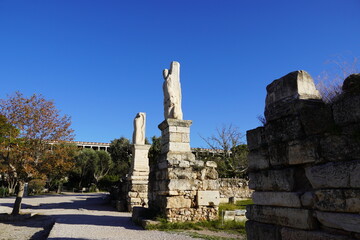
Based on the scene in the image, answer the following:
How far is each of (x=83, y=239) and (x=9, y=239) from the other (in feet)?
8.95

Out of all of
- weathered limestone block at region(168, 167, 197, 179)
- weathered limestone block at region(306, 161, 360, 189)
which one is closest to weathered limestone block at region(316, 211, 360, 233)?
weathered limestone block at region(306, 161, 360, 189)

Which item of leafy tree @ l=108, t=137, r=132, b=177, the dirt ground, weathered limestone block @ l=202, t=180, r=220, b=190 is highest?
leafy tree @ l=108, t=137, r=132, b=177

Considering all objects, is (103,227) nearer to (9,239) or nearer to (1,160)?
(9,239)

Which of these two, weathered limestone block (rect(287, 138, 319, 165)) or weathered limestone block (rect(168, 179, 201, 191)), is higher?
weathered limestone block (rect(287, 138, 319, 165))

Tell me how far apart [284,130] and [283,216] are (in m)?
1.05

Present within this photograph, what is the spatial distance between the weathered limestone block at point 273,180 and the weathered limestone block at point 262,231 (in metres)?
0.47

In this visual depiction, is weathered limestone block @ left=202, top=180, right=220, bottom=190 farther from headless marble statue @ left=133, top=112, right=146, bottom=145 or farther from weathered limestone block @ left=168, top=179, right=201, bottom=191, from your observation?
headless marble statue @ left=133, top=112, right=146, bottom=145

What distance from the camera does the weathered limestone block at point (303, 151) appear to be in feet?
10.3

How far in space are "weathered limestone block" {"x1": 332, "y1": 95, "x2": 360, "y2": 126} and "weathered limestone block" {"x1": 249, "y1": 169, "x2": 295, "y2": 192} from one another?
2.78 ft

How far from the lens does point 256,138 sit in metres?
4.11

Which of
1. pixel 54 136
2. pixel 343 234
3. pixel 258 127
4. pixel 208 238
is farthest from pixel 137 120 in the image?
pixel 343 234

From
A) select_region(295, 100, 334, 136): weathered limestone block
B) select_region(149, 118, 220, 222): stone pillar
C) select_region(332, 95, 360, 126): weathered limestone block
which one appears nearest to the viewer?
select_region(332, 95, 360, 126): weathered limestone block

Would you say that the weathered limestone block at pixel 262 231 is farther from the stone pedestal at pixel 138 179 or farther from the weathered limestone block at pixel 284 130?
the stone pedestal at pixel 138 179

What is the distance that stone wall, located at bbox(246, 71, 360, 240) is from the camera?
2787 mm
